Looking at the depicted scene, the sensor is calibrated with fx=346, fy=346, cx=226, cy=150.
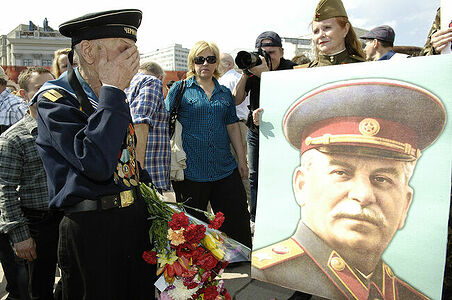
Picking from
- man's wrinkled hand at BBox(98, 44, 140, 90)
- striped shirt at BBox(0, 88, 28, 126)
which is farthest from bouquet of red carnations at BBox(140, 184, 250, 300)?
striped shirt at BBox(0, 88, 28, 126)

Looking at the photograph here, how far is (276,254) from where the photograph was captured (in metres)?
1.74

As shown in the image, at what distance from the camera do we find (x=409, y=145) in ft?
4.69

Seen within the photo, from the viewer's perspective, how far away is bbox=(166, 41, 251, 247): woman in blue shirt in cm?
284

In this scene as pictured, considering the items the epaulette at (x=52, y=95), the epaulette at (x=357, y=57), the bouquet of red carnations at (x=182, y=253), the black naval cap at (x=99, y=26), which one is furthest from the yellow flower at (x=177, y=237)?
the epaulette at (x=357, y=57)

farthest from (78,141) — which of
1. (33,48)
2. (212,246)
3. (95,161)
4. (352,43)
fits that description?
(33,48)

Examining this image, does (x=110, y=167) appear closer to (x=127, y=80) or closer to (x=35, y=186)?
(x=127, y=80)

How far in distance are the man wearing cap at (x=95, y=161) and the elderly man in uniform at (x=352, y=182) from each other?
709 millimetres

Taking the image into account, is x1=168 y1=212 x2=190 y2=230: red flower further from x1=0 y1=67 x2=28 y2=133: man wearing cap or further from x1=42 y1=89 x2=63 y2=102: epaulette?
x1=0 y1=67 x2=28 y2=133: man wearing cap

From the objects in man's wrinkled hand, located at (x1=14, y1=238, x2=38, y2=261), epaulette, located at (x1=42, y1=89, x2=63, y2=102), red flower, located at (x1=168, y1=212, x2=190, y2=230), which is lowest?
man's wrinkled hand, located at (x1=14, y1=238, x2=38, y2=261)

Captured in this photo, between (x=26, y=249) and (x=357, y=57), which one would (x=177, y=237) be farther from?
(x=357, y=57)

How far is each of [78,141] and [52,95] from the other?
0.23 m

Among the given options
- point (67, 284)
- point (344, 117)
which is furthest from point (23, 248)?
point (344, 117)

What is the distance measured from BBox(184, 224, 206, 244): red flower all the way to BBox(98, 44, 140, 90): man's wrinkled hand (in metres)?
0.63

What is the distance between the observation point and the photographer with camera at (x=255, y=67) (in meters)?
2.43
